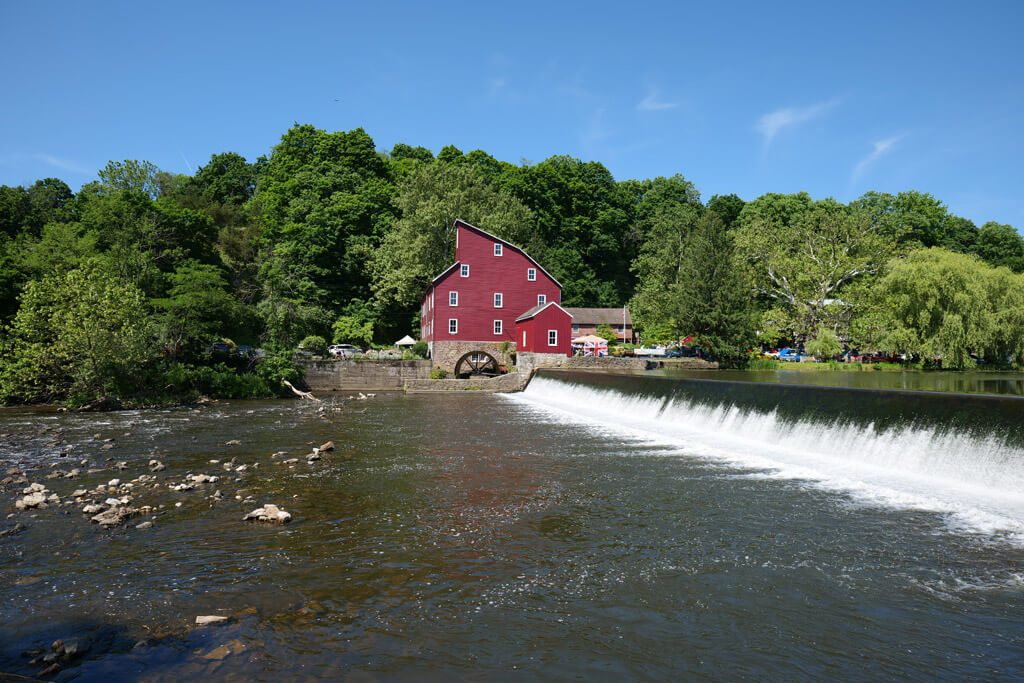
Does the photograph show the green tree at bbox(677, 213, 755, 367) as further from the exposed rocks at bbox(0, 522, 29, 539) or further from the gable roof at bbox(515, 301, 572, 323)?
the exposed rocks at bbox(0, 522, 29, 539)

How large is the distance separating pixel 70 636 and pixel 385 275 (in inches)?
1995

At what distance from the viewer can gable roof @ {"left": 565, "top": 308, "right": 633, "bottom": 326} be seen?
236ft

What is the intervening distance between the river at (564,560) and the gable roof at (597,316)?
187 feet

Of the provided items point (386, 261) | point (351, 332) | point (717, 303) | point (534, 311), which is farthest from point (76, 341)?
point (717, 303)

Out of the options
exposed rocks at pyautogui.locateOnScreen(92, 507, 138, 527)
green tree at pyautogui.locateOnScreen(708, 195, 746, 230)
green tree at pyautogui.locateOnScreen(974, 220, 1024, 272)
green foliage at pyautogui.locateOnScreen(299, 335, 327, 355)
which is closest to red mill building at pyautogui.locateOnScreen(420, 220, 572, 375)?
green foliage at pyautogui.locateOnScreen(299, 335, 327, 355)

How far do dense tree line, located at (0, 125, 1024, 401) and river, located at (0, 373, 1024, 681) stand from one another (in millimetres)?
14640

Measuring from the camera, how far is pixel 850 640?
5.07 metres

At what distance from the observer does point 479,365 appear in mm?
45375

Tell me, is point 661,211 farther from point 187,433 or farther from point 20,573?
point 20,573

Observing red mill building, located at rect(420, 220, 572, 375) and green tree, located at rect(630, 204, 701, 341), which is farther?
green tree, located at rect(630, 204, 701, 341)

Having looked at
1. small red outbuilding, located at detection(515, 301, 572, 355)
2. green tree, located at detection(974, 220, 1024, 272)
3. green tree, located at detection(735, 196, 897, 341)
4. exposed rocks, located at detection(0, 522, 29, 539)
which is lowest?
exposed rocks, located at detection(0, 522, 29, 539)

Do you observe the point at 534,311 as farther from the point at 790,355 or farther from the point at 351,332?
the point at 790,355

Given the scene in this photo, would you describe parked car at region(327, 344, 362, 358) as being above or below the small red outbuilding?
below

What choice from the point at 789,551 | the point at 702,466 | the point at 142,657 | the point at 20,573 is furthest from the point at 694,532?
the point at 20,573
